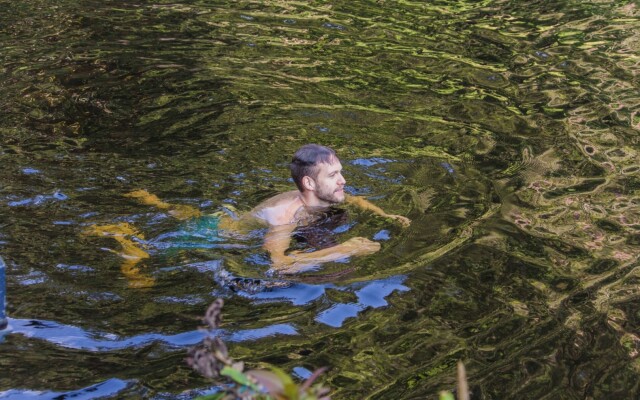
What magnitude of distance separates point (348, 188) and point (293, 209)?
0.85 metres

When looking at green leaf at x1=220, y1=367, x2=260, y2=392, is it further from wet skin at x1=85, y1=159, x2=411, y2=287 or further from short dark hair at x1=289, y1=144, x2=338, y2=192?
short dark hair at x1=289, y1=144, x2=338, y2=192

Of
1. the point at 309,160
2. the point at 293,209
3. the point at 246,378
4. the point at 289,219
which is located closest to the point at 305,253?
the point at 289,219

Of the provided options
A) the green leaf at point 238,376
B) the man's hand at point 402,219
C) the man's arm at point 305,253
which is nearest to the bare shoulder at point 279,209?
the man's arm at point 305,253

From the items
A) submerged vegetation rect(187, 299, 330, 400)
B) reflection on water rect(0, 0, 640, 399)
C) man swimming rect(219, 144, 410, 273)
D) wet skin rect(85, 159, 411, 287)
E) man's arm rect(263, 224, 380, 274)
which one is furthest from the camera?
man swimming rect(219, 144, 410, 273)

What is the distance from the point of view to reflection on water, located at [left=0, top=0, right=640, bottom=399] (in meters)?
4.90

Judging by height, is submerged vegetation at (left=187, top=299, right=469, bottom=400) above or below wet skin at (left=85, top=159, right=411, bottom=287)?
above

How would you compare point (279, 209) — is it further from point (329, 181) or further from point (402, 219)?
point (402, 219)

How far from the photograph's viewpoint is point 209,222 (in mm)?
6730

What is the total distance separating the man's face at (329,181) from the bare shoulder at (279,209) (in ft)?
0.74

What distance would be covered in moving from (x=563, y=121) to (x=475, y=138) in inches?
42.2

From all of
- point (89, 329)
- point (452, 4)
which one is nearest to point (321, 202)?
point (89, 329)

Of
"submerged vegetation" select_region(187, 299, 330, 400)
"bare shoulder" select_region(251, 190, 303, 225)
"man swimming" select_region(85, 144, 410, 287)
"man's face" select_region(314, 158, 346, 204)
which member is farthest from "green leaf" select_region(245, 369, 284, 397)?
"man's face" select_region(314, 158, 346, 204)

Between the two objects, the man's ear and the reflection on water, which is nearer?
the reflection on water

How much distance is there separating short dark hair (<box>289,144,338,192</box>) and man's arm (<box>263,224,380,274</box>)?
0.65m
